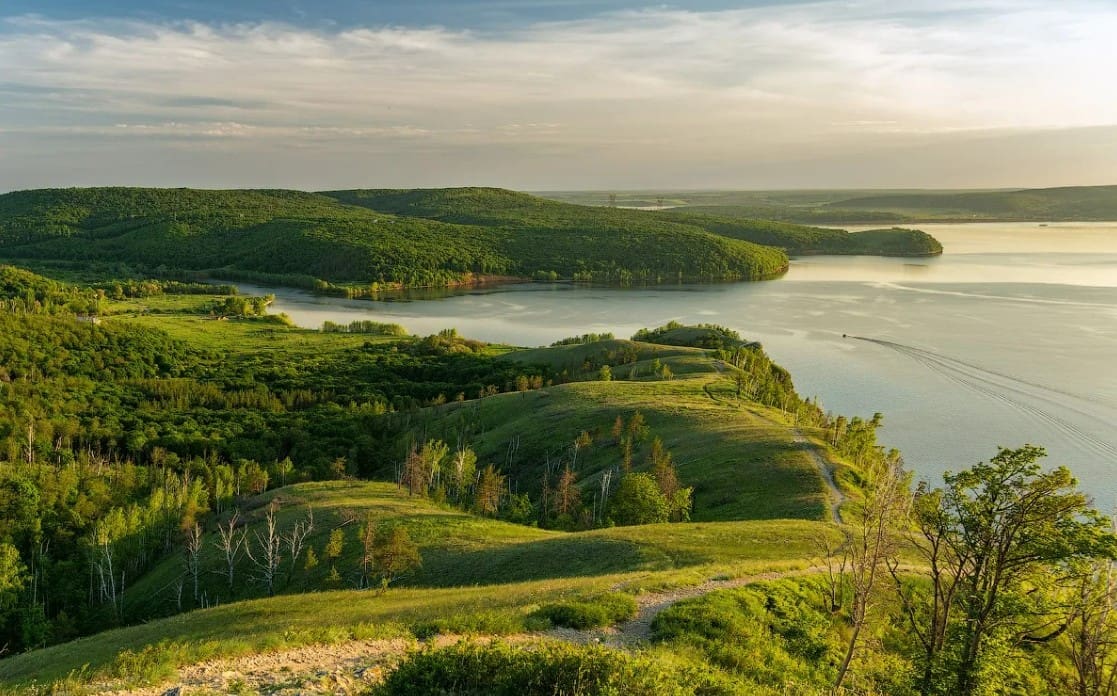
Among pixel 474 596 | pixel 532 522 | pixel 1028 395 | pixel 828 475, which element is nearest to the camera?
pixel 474 596

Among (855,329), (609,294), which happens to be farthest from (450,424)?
(609,294)

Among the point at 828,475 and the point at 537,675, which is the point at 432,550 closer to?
the point at 537,675

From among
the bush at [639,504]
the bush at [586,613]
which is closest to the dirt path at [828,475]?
the bush at [639,504]

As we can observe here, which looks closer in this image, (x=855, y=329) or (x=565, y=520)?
(x=565, y=520)

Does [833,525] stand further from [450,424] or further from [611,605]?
[450,424]

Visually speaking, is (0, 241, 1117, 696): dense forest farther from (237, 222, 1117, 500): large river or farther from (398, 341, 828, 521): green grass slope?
(237, 222, 1117, 500): large river

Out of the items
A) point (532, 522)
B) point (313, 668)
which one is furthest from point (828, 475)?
point (313, 668)
